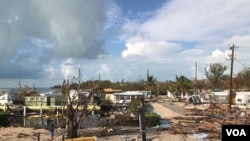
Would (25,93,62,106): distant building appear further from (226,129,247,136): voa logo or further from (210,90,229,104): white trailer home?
(226,129,247,136): voa logo

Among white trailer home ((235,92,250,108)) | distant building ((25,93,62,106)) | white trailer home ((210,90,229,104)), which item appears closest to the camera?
white trailer home ((235,92,250,108))

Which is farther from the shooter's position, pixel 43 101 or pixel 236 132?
pixel 43 101

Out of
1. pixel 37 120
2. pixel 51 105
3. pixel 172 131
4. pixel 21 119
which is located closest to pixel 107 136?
pixel 172 131

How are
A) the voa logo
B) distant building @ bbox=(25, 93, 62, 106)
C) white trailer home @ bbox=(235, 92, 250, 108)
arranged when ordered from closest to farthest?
1. the voa logo
2. white trailer home @ bbox=(235, 92, 250, 108)
3. distant building @ bbox=(25, 93, 62, 106)

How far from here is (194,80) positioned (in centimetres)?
9231

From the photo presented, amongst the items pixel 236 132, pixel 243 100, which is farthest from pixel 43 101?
pixel 236 132

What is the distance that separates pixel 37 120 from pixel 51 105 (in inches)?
581

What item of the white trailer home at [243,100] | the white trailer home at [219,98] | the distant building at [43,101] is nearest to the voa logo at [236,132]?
the white trailer home at [243,100]

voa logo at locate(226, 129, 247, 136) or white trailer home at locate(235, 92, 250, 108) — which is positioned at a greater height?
voa logo at locate(226, 129, 247, 136)

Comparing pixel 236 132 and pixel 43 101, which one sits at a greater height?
pixel 236 132

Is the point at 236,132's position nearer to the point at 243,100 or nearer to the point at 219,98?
the point at 243,100

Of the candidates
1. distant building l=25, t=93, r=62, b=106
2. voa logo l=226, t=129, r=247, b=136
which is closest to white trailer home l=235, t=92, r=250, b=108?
distant building l=25, t=93, r=62, b=106

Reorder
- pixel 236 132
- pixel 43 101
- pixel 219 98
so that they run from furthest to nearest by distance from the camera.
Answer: pixel 219 98
pixel 43 101
pixel 236 132

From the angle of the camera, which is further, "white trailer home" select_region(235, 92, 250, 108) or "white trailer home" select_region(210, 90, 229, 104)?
"white trailer home" select_region(210, 90, 229, 104)
